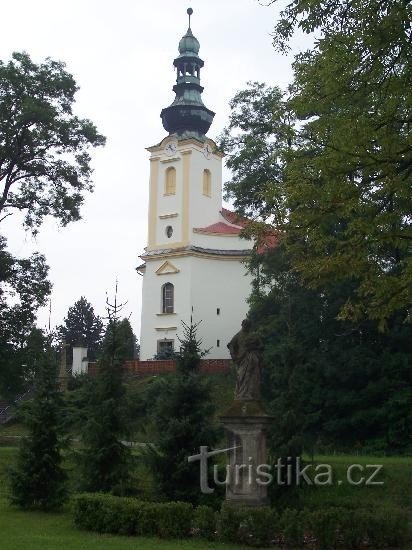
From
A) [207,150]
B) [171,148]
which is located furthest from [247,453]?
[207,150]

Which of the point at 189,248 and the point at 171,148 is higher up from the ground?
the point at 171,148

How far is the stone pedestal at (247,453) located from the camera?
11625mm

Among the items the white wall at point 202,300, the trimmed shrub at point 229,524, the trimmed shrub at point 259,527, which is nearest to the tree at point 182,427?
the trimmed shrub at point 229,524

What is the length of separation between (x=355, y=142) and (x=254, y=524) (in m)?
5.98

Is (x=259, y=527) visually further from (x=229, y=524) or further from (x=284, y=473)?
(x=284, y=473)

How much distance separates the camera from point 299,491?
1334 centimetres

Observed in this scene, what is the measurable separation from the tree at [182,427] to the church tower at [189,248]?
81.5 feet

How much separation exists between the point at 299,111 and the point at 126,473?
296 inches

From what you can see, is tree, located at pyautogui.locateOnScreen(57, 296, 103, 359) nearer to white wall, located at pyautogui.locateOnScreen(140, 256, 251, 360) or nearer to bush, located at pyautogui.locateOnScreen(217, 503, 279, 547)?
white wall, located at pyautogui.locateOnScreen(140, 256, 251, 360)

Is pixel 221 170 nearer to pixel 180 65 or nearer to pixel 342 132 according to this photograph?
pixel 180 65

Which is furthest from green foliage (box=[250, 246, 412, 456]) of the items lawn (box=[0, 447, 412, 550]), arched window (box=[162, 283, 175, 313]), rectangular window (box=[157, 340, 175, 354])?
arched window (box=[162, 283, 175, 313])

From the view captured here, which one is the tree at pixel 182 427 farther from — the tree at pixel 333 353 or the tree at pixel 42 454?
the tree at pixel 333 353

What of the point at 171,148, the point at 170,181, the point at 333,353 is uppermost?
the point at 171,148

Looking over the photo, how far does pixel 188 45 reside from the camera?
45000 millimetres
